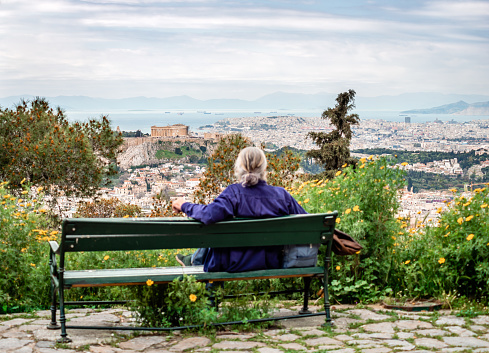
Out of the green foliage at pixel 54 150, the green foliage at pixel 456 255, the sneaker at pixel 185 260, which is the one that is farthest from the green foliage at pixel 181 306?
the green foliage at pixel 54 150

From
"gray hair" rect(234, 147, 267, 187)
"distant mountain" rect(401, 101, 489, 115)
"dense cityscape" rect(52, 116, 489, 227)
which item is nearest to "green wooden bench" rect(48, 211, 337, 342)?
"gray hair" rect(234, 147, 267, 187)

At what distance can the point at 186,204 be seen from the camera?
3631 millimetres

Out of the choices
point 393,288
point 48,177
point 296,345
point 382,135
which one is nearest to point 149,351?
point 296,345

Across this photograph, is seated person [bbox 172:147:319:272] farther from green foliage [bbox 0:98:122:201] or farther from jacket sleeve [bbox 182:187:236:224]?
green foliage [bbox 0:98:122:201]

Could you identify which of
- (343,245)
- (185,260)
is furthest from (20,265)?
(343,245)

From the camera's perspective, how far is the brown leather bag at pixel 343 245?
3994mm

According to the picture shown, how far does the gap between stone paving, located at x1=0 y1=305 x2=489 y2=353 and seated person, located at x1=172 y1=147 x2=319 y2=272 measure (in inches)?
18.1

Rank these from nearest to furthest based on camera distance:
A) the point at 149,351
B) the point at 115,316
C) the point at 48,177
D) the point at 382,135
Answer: the point at 149,351, the point at 115,316, the point at 48,177, the point at 382,135

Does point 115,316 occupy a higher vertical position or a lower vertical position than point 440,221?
lower

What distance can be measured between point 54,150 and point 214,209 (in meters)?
14.5

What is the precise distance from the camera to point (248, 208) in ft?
12.2

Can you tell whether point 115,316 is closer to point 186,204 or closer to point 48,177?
point 186,204

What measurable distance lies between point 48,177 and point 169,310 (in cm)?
1475

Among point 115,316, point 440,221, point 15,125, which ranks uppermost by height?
point 15,125
